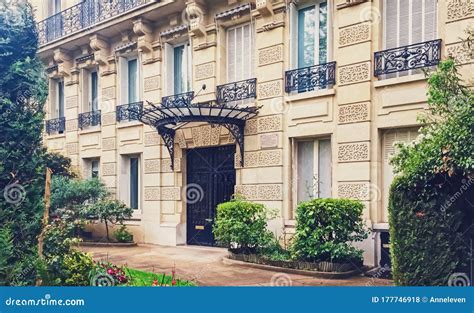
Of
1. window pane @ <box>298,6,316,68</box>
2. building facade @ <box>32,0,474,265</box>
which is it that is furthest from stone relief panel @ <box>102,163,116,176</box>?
window pane @ <box>298,6,316,68</box>

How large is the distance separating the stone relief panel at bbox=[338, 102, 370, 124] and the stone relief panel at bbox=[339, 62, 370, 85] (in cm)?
57

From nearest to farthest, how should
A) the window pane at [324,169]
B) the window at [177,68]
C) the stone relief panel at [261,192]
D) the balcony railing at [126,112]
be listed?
1. the window pane at [324,169]
2. the stone relief panel at [261,192]
3. the window at [177,68]
4. the balcony railing at [126,112]

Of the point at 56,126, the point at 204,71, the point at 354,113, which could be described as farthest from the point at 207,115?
the point at 56,126

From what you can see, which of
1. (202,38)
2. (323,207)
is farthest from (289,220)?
(202,38)

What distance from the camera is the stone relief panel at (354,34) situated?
33.7 ft

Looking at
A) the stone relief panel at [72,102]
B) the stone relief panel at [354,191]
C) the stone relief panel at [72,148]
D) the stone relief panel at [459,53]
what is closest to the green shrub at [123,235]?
the stone relief panel at [72,148]

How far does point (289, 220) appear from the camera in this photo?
11.4 metres

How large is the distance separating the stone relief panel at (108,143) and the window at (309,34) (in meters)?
7.53

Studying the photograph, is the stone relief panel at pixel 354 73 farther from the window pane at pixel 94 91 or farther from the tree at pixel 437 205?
the window pane at pixel 94 91

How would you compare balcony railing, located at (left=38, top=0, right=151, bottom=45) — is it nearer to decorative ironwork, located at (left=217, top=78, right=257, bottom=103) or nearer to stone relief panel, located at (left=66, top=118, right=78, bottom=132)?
stone relief panel, located at (left=66, top=118, right=78, bottom=132)

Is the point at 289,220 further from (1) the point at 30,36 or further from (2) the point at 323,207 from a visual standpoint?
(1) the point at 30,36

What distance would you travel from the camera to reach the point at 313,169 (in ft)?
37.1

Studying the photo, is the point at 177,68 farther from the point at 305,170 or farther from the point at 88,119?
the point at 305,170

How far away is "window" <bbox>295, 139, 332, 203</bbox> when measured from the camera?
11.1 m
